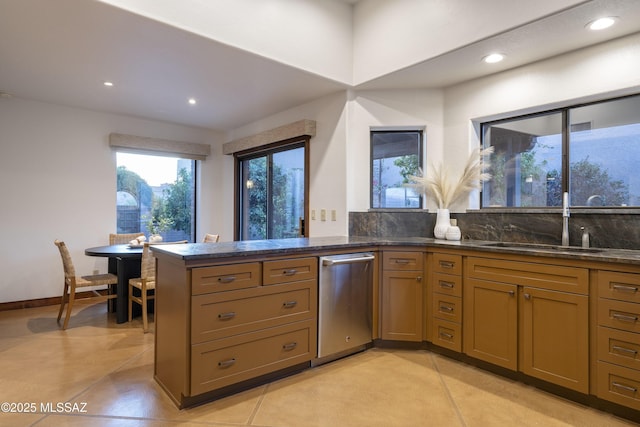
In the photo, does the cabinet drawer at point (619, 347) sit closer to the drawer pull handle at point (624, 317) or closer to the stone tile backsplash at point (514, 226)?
the drawer pull handle at point (624, 317)

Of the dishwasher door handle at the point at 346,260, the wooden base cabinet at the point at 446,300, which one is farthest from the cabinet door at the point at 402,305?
the dishwasher door handle at the point at 346,260

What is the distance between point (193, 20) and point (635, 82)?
318 centimetres

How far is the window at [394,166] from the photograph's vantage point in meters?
3.68

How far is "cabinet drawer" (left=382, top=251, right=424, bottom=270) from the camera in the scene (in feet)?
9.75

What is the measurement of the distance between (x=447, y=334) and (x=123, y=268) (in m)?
3.32

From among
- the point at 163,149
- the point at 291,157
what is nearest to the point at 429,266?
the point at 291,157

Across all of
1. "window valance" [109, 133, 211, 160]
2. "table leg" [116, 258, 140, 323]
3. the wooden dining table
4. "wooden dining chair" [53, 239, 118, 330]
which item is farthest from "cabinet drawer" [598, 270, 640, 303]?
"window valance" [109, 133, 211, 160]

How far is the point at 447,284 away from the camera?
2.82 m

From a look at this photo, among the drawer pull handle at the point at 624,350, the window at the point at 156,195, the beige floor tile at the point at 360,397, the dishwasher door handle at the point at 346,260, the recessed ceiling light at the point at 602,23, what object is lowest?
the beige floor tile at the point at 360,397

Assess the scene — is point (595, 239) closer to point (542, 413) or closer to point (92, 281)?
point (542, 413)

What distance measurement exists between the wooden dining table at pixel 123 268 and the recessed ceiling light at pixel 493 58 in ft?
12.1

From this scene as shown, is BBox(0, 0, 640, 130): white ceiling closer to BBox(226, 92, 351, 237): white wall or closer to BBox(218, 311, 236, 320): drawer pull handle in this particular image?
BBox(226, 92, 351, 237): white wall

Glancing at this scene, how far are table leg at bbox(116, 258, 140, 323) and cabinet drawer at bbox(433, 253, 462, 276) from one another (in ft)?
10.4

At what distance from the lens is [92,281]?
3.66 metres
